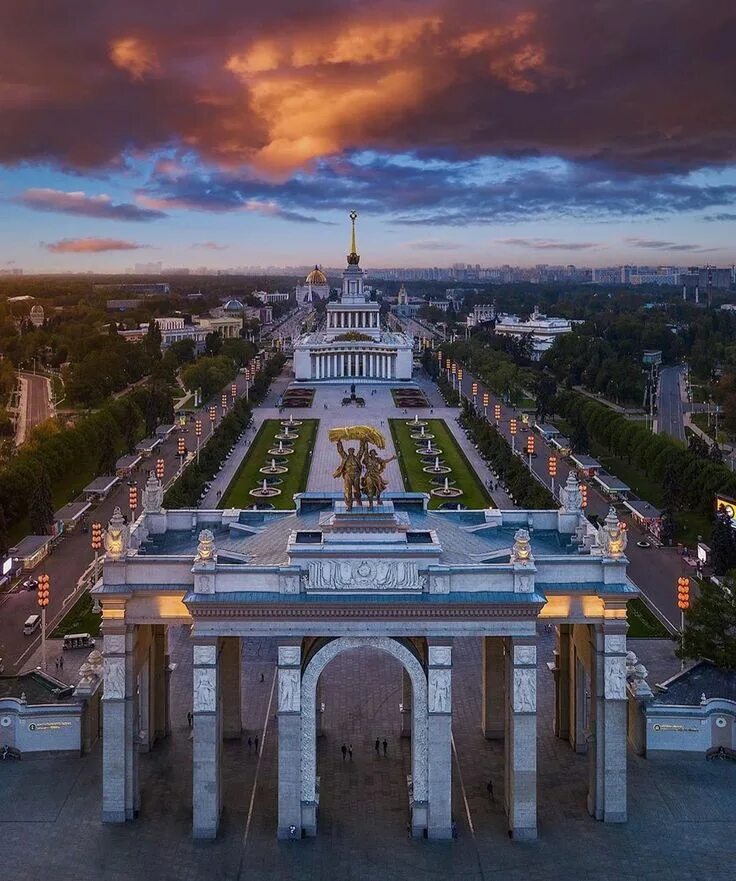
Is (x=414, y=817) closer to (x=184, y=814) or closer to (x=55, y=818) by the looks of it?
(x=184, y=814)

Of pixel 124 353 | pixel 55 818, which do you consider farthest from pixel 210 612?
pixel 124 353

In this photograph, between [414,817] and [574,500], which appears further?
[574,500]

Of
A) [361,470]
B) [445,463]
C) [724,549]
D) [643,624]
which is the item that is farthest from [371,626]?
[445,463]

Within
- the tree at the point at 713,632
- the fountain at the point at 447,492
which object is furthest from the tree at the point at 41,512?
the tree at the point at 713,632

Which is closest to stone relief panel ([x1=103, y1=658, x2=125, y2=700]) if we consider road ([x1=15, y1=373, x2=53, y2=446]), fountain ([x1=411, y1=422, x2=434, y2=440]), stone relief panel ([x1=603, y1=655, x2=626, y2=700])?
stone relief panel ([x1=603, y1=655, x2=626, y2=700])

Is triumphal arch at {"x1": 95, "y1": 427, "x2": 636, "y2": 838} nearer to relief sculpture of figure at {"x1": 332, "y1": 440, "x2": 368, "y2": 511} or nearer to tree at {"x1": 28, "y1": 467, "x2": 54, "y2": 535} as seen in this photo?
relief sculpture of figure at {"x1": 332, "y1": 440, "x2": 368, "y2": 511}

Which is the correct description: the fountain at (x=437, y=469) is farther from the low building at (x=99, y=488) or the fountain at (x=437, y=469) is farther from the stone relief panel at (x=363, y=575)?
the stone relief panel at (x=363, y=575)
